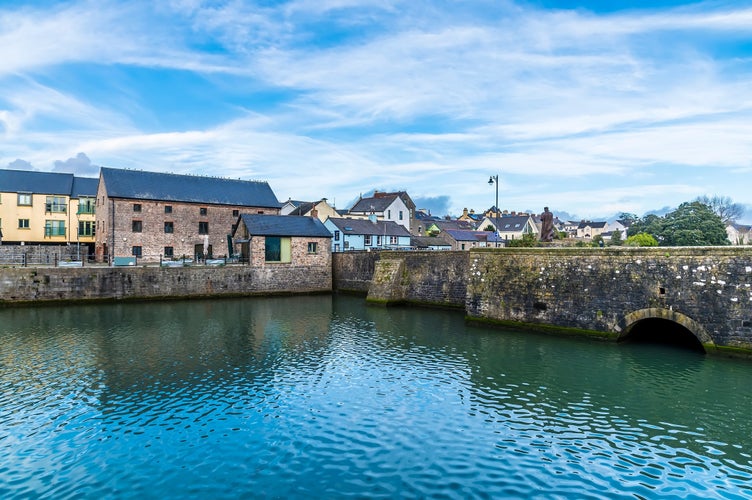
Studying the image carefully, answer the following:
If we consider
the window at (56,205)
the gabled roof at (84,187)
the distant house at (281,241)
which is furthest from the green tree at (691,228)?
the window at (56,205)

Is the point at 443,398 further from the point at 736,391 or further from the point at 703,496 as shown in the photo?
the point at 736,391

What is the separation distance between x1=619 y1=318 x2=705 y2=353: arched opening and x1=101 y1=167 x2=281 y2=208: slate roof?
38.2 m

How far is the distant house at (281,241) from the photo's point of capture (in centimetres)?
3975

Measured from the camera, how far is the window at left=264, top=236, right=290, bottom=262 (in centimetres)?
4012

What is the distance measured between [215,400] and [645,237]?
150 ft

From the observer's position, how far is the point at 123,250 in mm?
41844

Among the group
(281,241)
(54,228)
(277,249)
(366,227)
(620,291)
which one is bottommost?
(620,291)

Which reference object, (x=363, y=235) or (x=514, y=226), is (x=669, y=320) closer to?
(x=363, y=235)

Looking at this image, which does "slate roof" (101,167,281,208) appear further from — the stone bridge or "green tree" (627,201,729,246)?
"green tree" (627,201,729,246)

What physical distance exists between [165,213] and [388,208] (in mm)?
34531

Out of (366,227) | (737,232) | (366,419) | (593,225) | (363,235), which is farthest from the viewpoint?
(593,225)

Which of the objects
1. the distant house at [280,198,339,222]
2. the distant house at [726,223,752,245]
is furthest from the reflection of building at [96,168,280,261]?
the distant house at [726,223,752,245]

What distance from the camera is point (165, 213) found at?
44250mm

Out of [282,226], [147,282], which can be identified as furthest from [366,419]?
[282,226]
